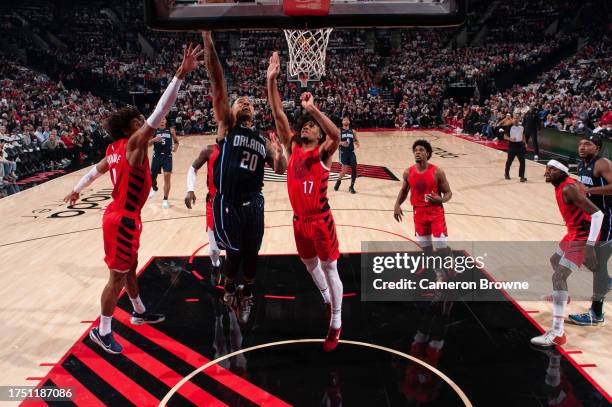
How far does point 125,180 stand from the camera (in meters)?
4.19

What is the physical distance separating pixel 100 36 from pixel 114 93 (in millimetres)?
7858

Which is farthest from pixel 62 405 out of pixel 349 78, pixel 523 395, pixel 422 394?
pixel 349 78

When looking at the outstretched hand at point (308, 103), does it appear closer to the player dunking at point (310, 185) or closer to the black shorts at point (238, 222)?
the player dunking at point (310, 185)

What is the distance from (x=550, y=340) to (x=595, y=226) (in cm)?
111

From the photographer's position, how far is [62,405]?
3703 millimetres

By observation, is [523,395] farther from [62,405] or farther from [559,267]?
[62,405]

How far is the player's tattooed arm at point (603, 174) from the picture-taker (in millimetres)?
4617

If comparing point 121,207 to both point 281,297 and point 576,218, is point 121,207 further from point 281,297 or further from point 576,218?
point 576,218

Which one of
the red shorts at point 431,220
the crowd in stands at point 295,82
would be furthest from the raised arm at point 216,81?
the crowd in stands at point 295,82

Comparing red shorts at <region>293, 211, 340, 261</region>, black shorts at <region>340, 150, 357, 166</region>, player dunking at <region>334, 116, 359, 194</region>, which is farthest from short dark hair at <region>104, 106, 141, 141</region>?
black shorts at <region>340, 150, 357, 166</region>

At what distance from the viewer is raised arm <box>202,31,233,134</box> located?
3.61m

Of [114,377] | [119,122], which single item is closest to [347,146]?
[119,122]

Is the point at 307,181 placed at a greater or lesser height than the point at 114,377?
greater

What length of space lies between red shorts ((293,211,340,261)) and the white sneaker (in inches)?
81.1
